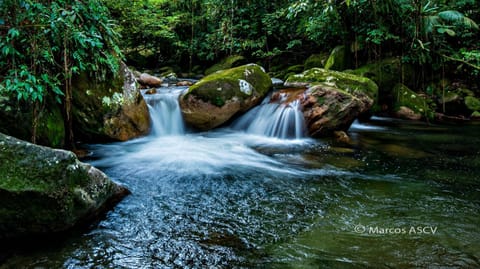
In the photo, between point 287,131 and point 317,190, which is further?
point 287,131

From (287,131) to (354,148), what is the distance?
144cm

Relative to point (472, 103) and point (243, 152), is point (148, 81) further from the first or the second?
point (472, 103)

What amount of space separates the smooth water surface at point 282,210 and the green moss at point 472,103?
420 centimetres

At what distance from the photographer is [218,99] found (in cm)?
682

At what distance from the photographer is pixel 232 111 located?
7.06m

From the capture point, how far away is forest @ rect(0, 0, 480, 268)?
2432 mm

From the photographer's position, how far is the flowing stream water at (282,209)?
7.60 ft

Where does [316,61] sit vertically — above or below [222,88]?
above

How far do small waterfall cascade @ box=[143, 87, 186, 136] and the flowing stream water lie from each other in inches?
29.8

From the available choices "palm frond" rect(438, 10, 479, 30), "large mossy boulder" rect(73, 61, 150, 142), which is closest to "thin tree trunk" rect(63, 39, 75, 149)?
"large mossy boulder" rect(73, 61, 150, 142)

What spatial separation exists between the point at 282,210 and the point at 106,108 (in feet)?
12.7

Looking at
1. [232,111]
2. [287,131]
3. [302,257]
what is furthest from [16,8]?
[287,131]

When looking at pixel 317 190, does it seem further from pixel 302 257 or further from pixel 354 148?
pixel 354 148

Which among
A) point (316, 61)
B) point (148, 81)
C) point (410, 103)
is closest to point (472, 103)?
point (410, 103)
